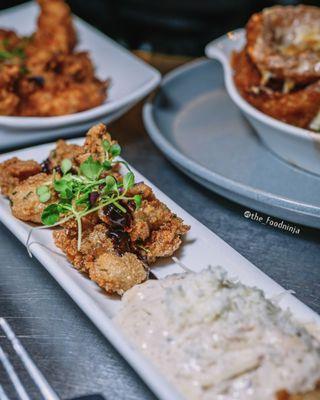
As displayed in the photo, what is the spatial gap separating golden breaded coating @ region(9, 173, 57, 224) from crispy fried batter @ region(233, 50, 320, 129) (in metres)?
1.04

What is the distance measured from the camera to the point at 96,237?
187 cm

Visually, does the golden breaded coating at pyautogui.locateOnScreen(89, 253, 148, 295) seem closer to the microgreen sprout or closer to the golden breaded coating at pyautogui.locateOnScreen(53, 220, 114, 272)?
the golden breaded coating at pyautogui.locateOnScreen(53, 220, 114, 272)

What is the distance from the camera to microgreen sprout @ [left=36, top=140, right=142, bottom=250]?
192 centimetres

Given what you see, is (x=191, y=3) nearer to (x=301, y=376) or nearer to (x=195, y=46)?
(x=195, y=46)

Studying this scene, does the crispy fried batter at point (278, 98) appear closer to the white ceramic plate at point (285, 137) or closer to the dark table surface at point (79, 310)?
the white ceramic plate at point (285, 137)

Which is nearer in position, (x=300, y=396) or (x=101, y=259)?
(x=300, y=396)

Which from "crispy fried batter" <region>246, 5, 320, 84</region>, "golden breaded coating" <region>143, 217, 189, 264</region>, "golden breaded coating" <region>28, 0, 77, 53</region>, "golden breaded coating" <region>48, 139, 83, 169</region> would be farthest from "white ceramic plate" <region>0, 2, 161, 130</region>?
"golden breaded coating" <region>143, 217, 189, 264</region>

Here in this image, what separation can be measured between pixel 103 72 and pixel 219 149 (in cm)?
87

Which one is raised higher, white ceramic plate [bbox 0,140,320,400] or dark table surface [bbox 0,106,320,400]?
white ceramic plate [bbox 0,140,320,400]

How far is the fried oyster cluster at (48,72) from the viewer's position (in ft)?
9.22

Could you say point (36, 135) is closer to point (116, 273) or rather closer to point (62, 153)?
point (62, 153)

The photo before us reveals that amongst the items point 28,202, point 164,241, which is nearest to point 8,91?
point 28,202

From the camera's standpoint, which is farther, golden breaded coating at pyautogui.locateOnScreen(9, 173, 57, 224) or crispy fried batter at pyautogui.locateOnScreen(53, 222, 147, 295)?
golden breaded coating at pyautogui.locateOnScreen(9, 173, 57, 224)

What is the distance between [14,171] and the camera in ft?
7.14
